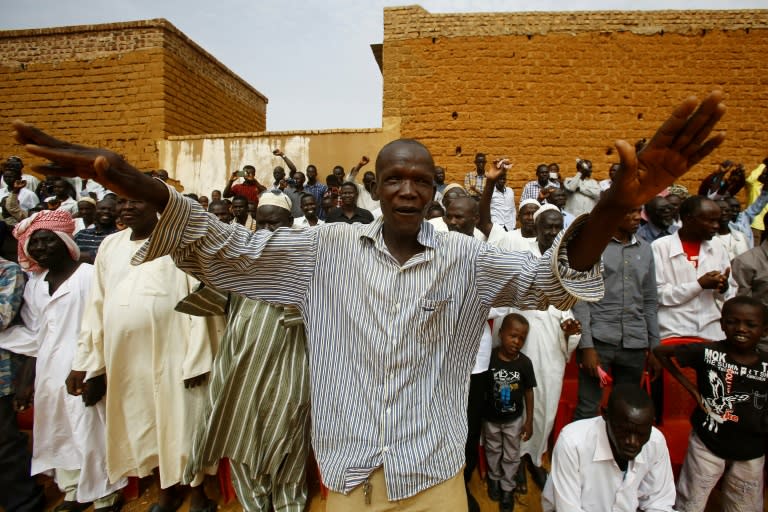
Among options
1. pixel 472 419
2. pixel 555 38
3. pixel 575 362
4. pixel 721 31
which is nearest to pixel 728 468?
pixel 575 362

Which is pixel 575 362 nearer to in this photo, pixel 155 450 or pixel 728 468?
pixel 728 468

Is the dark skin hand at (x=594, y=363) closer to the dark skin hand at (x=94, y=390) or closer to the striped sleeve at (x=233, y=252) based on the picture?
the striped sleeve at (x=233, y=252)

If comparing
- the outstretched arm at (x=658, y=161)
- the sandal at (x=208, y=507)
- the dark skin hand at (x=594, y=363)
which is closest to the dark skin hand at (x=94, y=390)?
the sandal at (x=208, y=507)

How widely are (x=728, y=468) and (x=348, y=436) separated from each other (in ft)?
8.84

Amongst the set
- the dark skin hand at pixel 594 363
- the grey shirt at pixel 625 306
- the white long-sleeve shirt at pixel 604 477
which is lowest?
the white long-sleeve shirt at pixel 604 477

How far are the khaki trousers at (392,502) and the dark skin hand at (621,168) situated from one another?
2.90 feet

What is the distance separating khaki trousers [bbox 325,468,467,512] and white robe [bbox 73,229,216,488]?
180 cm

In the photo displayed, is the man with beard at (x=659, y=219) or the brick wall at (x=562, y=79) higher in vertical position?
the brick wall at (x=562, y=79)

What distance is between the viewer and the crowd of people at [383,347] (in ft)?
4.37

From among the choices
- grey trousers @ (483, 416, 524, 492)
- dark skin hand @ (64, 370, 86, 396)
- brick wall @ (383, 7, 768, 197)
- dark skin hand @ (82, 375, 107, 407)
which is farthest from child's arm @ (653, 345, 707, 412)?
brick wall @ (383, 7, 768, 197)

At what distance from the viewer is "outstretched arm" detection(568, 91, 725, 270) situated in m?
0.99

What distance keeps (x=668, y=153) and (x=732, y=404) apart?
7.90 feet

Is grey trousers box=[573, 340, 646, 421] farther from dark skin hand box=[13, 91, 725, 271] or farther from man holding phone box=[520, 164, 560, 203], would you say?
man holding phone box=[520, 164, 560, 203]

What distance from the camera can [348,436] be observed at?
143 cm
